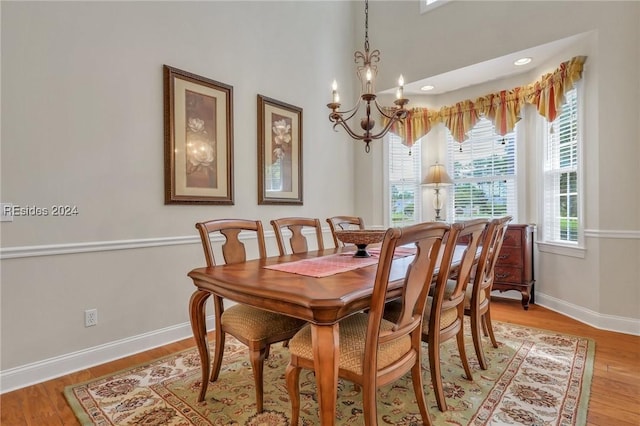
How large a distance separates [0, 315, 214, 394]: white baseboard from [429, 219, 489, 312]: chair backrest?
2.12 meters

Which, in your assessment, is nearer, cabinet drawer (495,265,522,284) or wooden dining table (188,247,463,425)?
wooden dining table (188,247,463,425)

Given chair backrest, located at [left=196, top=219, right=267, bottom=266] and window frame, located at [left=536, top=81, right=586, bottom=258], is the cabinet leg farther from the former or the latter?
chair backrest, located at [left=196, top=219, right=267, bottom=266]

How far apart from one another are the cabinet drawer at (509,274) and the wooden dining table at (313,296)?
2.41 m

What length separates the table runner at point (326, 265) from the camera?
69.4 inches

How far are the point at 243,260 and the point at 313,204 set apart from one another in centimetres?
204

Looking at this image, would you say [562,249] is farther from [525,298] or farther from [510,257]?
[525,298]

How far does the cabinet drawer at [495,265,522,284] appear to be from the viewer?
3.69 meters

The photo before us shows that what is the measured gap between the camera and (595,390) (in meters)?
1.99

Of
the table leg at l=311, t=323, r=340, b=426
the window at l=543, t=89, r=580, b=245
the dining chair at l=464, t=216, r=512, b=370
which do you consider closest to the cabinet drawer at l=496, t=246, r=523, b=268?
the window at l=543, t=89, r=580, b=245

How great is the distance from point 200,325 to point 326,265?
2.48 ft

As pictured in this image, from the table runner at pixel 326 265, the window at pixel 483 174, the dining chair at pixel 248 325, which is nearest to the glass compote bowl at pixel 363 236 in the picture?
the table runner at pixel 326 265

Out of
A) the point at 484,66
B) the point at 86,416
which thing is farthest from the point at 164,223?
the point at 484,66

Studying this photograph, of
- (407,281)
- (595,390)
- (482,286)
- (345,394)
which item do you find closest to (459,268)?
(482,286)

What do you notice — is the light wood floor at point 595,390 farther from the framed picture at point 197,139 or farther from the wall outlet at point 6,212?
the framed picture at point 197,139
